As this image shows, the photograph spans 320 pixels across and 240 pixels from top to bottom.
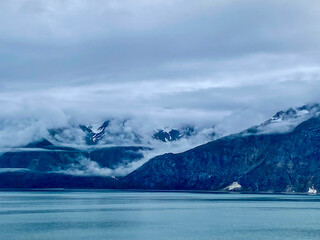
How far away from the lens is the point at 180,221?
18712 cm

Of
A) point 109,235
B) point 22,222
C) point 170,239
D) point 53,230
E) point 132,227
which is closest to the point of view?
point 170,239

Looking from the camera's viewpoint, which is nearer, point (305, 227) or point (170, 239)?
point (170, 239)

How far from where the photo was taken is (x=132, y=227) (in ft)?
558

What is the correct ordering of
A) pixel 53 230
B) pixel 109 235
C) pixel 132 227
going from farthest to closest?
pixel 132 227 < pixel 53 230 < pixel 109 235

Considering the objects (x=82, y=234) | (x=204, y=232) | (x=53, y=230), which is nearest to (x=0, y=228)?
(x=53, y=230)

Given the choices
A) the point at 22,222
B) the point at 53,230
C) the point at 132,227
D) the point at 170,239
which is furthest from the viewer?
the point at 22,222

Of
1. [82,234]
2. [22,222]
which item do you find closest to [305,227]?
[82,234]

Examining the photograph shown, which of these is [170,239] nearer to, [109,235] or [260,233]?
[109,235]

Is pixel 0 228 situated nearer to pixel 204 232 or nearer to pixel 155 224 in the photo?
pixel 155 224

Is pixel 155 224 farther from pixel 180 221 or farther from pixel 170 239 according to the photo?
pixel 170 239

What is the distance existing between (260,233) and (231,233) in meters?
7.58

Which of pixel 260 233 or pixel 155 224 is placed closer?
pixel 260 233

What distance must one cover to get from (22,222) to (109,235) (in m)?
46.4

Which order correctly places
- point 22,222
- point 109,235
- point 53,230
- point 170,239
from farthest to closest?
1. point 22,222
2. point 53,230
3. point 109,235
4. point 170,239
